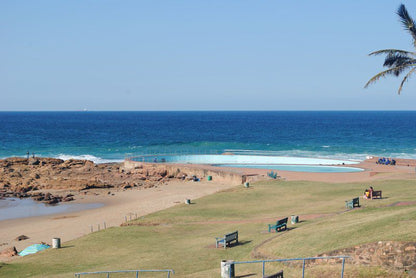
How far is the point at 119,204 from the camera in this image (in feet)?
145

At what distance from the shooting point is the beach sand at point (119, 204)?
33.1 m

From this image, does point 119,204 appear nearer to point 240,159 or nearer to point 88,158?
point 240,159

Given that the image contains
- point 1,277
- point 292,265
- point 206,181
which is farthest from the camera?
point 206,181

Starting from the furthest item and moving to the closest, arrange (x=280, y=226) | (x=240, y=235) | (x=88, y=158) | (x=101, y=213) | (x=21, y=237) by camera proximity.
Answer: (x=88, y=158), (x=101, y=213), (x=21, y=237), (x=240, y=235), (x=280, y=226)

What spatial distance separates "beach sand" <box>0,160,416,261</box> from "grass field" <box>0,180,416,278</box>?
499cm

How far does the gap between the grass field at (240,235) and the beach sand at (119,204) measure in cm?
499

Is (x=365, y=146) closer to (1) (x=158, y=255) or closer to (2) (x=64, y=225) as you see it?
(2) (x=64, y=225)

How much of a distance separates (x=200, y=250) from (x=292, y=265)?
6521mm

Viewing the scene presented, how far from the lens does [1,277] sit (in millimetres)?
20438

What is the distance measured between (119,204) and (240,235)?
21836mm

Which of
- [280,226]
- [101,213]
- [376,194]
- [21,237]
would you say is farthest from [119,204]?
[376,194]
